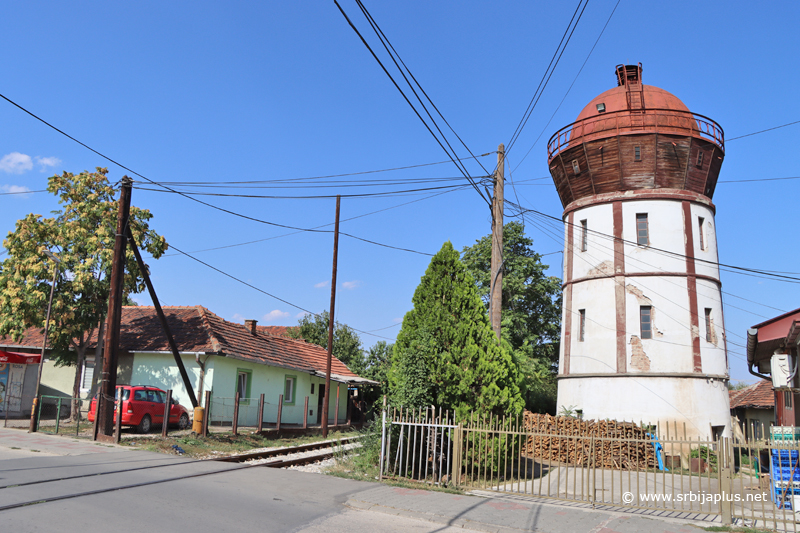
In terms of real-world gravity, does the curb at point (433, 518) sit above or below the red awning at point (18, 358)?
below

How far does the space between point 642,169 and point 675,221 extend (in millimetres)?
2513

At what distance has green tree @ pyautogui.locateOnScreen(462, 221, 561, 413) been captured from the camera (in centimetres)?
3391

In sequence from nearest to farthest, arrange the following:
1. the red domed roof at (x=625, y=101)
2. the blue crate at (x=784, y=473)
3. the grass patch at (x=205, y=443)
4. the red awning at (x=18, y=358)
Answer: the blue crate at (x=784, y=473) < the grass patch at (x=205, y=443) < the red awning at (x=18, y=358) < the red domed roof at (x=625, y=101)

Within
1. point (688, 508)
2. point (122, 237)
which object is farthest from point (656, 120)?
point (122, 237)

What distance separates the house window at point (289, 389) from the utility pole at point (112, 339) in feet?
41.7

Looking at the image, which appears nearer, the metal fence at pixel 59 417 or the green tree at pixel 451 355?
the green tree at pixel 451 355

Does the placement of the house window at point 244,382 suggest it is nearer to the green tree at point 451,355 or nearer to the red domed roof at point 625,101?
the green tree at point 451,355

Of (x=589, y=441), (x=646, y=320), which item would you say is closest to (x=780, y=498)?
(x=589, y=441)

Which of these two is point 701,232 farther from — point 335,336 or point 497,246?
point 335,336

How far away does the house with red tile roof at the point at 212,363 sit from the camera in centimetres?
2381

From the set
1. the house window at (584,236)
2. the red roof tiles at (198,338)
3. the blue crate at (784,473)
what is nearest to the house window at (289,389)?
the red roof tiles at (198,338)

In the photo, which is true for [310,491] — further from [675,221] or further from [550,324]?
[550,324]

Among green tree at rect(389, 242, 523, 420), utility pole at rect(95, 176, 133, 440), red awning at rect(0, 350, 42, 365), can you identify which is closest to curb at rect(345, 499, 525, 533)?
green tree at rect(389, 242, 523, 420)

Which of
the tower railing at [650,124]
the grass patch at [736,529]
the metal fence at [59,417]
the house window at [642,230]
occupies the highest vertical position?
the tower railing at [650,124]
